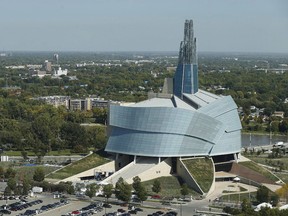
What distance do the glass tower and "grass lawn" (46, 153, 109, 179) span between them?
25.9 ft

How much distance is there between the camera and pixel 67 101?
86000 millimetres

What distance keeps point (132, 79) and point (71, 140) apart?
64850 millimetres

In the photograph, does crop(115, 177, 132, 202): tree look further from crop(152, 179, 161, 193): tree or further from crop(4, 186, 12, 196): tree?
crop(4, 186, 12, 196): tree

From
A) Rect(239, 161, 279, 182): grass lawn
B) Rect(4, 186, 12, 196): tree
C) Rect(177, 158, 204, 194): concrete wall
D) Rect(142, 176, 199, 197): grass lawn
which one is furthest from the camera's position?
Rect(239, 161, 279, 182): grass lawn

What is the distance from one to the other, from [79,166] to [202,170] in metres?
8.58

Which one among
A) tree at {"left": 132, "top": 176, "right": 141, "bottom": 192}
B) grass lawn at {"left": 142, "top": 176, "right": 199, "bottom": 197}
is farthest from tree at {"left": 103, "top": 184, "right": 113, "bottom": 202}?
grass lawn at {"left": 142, "top": 176, "right": 199, "bottom": 197}

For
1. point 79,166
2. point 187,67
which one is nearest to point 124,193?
point 79,166

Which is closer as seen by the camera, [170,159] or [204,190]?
[204,190]

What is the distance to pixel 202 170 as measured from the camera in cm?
3912

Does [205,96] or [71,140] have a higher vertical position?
[205,96]

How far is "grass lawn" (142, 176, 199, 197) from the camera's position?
37156 millimetres

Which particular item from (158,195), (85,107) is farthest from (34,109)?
(158,195)

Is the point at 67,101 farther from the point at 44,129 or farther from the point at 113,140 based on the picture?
the point at 113,140

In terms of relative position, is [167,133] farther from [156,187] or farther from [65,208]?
[65,208]
